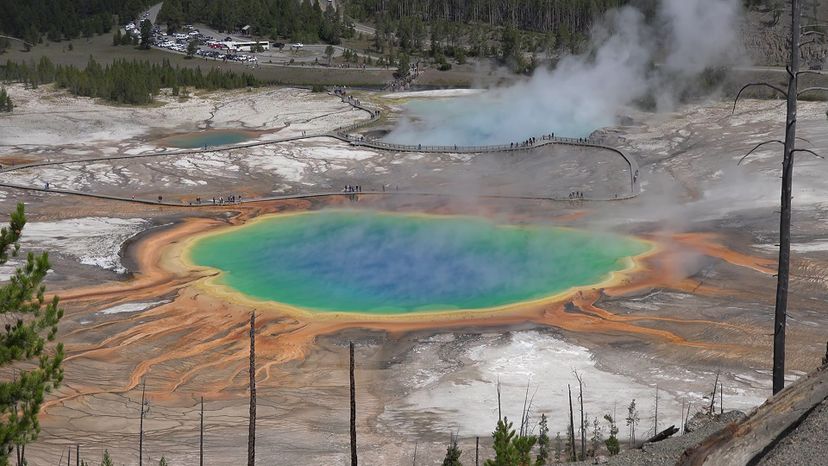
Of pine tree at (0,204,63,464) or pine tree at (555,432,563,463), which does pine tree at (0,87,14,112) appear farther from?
pine tree at (0,204,63,464)

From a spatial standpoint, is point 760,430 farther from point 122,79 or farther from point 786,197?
point 122,79

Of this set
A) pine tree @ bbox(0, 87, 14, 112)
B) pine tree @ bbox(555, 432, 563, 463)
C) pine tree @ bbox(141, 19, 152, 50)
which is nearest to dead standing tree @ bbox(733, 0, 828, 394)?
pine tree @ bbox(555, 432, 563, 463)

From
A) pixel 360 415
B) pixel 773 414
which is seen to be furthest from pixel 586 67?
pixel 773 414

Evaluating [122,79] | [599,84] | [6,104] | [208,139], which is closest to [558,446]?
[208,139]

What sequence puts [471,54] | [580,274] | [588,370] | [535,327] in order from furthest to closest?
1. [471,54]
2. [580,274]
3. [535,327]
4. [588,370]

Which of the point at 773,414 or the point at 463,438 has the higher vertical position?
the point at 773,414

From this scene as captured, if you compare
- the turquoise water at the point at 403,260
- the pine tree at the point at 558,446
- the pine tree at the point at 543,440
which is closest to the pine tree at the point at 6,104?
the turquoise water at the point at 403,260

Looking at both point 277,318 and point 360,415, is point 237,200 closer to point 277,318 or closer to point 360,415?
point 277,318
